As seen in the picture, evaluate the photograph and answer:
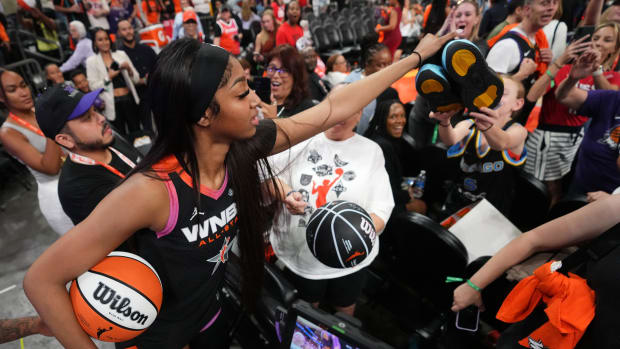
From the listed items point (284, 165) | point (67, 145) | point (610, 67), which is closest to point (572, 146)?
Answer: point (610, 67)

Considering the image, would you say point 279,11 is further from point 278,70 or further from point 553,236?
point 553,236

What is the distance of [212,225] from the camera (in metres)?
1.37

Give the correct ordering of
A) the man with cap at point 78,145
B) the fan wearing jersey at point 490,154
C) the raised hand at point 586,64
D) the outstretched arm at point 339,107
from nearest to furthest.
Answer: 1. the outstretched arm at point 339,107
2. the man with cap at point 78,145
3. the fan wearing jersey at point 490,154
4. the raised hand at point 586,64

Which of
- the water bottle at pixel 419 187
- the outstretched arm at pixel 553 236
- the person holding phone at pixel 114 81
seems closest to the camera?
the outstretched arm at pixel 553 236

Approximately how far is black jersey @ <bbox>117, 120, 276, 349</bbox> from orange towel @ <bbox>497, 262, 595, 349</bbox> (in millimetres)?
1195

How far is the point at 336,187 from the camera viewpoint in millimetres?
2066

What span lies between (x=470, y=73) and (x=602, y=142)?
1997 mm

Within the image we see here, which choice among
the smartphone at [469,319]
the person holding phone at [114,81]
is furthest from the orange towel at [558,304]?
the person holding phone at [114,81]

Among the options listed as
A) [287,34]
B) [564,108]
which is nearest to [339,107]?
[564,108]

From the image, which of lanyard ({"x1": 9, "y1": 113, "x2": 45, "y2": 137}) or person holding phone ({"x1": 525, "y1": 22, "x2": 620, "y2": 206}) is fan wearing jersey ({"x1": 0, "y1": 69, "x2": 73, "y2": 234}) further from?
person holding phone ({"x1": 525, "y1": 22, "x2": 620, "y2": 206})

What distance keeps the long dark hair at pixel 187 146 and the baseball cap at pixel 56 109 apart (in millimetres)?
1043

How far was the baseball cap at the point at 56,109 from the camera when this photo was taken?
1880 mm

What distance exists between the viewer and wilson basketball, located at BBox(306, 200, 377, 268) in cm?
164

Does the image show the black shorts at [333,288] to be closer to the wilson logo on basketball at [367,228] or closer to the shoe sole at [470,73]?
the wilson logo on basketball at [367,228]
